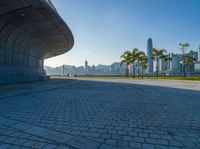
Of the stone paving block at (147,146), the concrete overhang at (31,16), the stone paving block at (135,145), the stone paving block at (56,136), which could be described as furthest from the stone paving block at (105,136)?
the concrete overhang at (31,16)

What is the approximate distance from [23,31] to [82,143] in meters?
22.2

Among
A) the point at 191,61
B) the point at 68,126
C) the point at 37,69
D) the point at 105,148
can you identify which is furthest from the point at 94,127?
the point at 191,61

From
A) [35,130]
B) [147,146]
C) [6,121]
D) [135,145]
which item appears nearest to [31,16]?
[6,121]

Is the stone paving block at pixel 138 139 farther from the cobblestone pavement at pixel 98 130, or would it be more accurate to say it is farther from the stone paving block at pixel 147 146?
the stone paving block at pixel 147 146

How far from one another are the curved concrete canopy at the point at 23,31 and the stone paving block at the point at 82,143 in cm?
1212

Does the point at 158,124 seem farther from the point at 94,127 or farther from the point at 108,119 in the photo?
the point at 94,127

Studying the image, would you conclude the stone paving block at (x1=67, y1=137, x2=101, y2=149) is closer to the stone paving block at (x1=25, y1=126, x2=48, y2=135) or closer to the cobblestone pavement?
the cobblestone pavement

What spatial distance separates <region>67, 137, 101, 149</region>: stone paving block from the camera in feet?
12.9

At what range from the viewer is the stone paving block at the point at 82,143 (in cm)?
393

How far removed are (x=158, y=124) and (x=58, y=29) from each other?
1880cm

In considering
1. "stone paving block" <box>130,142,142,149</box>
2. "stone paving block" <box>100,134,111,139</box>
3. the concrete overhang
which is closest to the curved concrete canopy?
the concrete overhang

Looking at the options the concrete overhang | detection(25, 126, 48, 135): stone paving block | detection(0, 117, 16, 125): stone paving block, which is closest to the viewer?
detection(25, 126, 48, 135): stone paving block

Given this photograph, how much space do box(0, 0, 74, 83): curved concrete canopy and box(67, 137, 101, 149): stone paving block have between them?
39.7 ft

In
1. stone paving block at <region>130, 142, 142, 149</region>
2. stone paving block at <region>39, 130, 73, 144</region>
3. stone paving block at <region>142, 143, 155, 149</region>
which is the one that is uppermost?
stone paving block at <region>39, 130, 73, 144</region>
